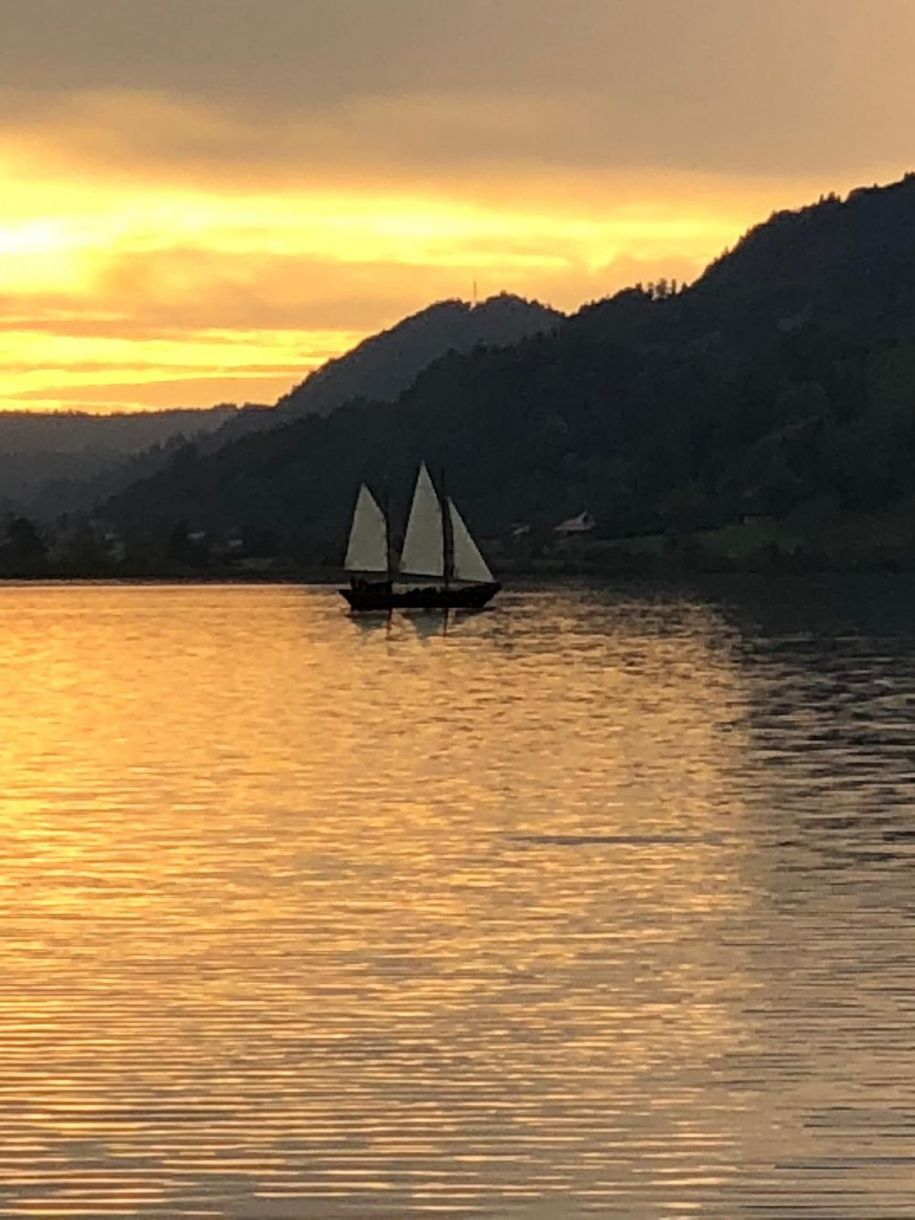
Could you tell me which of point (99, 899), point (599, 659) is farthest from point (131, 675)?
point (99, 899)

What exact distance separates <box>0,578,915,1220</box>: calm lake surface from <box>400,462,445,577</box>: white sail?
258ft

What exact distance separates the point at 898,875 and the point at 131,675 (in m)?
57.0

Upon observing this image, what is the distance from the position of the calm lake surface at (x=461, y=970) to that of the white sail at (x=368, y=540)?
84695 millimetres

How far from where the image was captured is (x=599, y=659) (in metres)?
91.2

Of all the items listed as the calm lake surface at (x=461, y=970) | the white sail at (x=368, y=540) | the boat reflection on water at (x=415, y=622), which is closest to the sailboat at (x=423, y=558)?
the white sail at (x=368, y=540)

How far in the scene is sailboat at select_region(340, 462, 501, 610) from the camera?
454 ft

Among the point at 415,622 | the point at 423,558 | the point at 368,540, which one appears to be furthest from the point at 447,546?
the point at 415,622

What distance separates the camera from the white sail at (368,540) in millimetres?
144325

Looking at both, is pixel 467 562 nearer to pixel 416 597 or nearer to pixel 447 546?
pixel 447 546

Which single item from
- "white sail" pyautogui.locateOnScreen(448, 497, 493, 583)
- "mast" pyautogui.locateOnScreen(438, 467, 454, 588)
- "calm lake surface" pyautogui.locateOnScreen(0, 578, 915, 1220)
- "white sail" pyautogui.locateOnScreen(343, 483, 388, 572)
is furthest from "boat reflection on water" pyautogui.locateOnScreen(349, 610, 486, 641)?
"calm lake surface" pyautogui.locateOnScreen(0, 578, 915, 1220)

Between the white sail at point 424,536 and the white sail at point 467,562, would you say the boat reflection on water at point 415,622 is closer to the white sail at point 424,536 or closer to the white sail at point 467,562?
the white sail at point 467,562

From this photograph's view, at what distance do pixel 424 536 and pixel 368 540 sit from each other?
838 cm

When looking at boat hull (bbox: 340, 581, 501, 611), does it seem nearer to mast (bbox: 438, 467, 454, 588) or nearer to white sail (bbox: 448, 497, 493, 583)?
mast (bbox: 438, 467, 454, 588)

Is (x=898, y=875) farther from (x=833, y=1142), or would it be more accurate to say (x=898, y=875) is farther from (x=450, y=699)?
(x=450, y=699)
